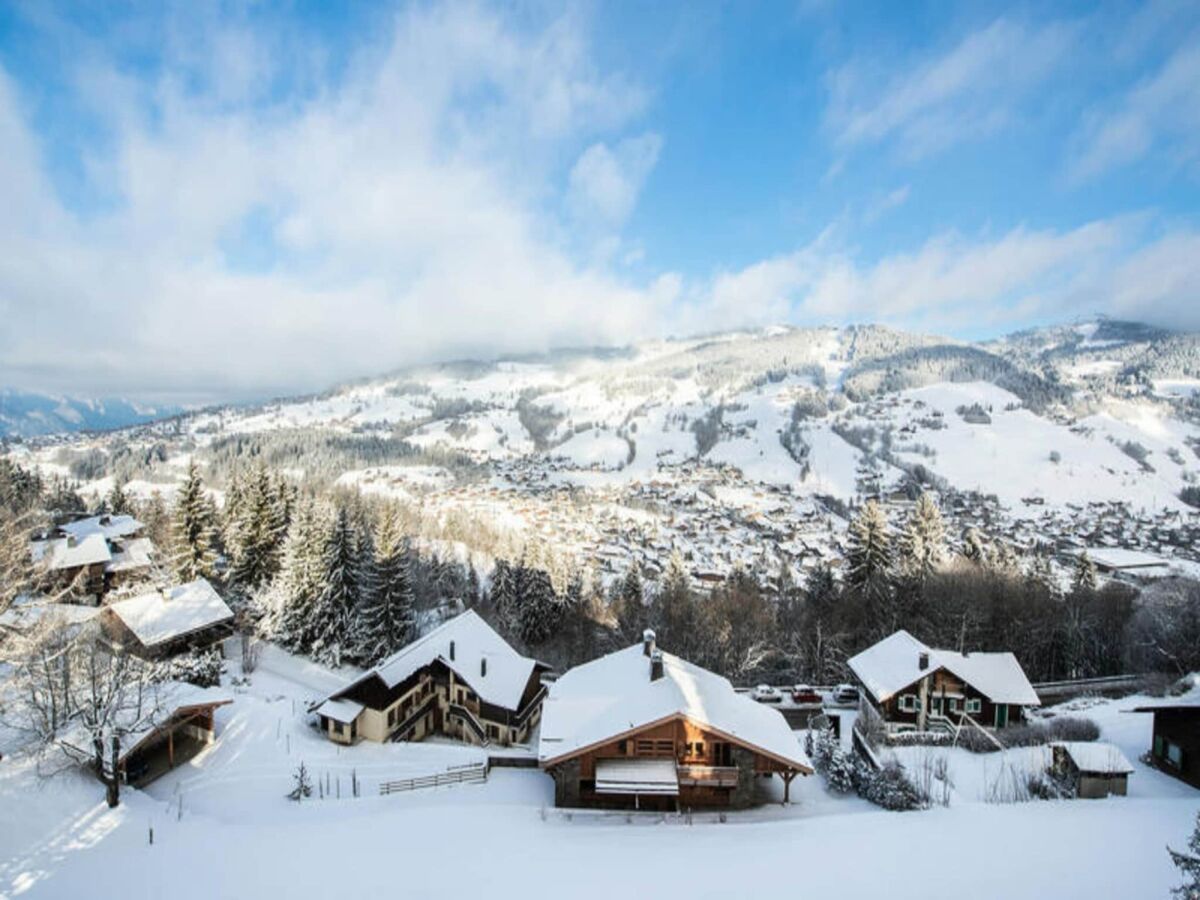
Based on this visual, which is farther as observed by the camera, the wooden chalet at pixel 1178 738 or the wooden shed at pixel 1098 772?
the wooden chalet at pixel 1178 738

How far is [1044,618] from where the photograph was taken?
42.1 metres

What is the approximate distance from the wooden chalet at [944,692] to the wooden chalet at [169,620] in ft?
122

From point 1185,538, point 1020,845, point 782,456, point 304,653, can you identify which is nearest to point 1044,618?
point 1020,845

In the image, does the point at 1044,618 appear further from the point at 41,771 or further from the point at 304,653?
the point at 41,771

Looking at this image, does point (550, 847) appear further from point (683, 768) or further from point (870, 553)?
point (870, 553)

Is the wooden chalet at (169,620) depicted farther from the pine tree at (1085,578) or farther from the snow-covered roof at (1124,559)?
the snow-covered roof at (1124,559)

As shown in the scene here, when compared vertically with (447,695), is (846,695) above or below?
below

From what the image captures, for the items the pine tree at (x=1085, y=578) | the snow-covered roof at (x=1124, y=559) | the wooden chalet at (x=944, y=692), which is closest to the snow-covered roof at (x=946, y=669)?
the wooden chalet at (x=944, y=692)

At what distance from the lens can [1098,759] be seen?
18.1 m

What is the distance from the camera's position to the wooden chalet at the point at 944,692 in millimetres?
29781

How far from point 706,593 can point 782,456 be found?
140851 millimetres

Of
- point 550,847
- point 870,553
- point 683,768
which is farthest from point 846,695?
point 550,847

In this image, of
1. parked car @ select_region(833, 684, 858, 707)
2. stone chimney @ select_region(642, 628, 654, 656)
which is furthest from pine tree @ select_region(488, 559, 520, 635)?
stone chimney @ select_region(642, 628, 654, 656)

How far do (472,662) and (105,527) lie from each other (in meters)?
34.5
